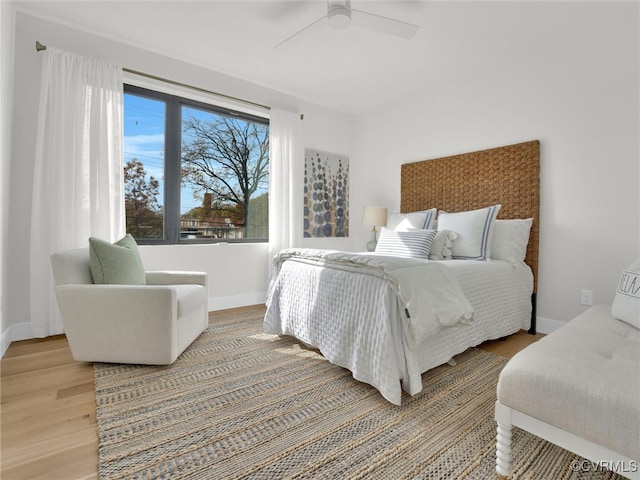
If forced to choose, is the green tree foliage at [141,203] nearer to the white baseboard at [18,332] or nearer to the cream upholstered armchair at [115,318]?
the white baseboard at [18,332]

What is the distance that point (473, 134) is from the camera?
3443 millimetres

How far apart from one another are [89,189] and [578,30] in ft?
13.4

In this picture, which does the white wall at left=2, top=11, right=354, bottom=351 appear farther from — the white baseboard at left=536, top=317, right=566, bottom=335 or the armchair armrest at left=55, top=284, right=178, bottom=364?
the white baseboard at left=536, top=317, right=566, bottom=335

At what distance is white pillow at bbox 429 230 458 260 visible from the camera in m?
2.87

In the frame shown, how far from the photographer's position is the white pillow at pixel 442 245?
2865 millimetres

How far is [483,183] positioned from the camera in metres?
3.33

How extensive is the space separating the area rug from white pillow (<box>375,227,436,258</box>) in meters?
0.91

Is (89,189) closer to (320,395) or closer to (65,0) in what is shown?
(65,0)

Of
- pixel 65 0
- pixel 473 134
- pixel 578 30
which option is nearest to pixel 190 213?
pixel 65 0

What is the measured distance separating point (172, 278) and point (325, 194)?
7.81ft

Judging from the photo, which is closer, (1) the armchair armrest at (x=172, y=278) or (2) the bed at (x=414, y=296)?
(2) the bed at (x=414, y=296)

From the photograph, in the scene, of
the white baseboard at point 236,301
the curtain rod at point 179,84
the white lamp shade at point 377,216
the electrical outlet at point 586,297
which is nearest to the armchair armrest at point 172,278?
the white baseboard at point 236,301

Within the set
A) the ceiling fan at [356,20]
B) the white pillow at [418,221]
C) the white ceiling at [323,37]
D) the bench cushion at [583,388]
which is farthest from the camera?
the white pillow at [418,221]

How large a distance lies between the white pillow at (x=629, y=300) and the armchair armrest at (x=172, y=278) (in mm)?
2636
